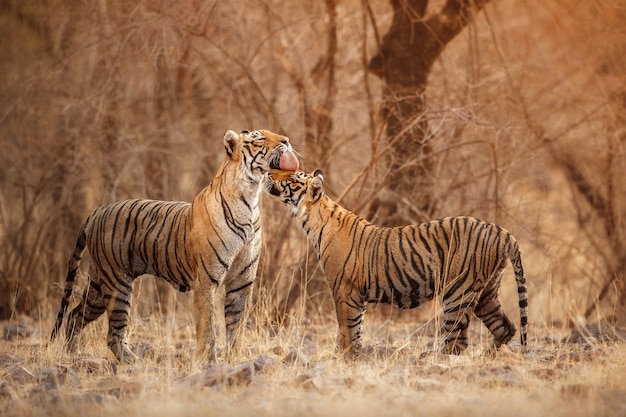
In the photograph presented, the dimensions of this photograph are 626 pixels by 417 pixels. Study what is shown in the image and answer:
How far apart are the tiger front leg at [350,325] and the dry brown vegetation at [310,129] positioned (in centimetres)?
110

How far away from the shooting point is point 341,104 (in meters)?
11.1

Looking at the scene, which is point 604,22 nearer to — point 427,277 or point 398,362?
point 427,277

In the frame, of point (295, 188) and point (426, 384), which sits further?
point (295, 188)

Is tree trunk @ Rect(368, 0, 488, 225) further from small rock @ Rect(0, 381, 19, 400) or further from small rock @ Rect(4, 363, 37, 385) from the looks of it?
small rock @ Rect(0, 381, 19, 400)

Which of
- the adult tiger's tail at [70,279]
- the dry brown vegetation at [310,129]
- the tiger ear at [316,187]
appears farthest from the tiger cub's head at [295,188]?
the adult tiger's tail at [70,279]

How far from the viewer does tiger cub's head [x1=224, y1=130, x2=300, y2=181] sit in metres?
6.81

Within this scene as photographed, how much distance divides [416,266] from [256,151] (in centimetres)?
148

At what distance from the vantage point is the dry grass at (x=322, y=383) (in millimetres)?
5016

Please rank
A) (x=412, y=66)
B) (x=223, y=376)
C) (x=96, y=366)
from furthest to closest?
(x=412, y=66) → (x=96, y=366) → (x=223, y=376)

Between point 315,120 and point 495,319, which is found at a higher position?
point 315,120

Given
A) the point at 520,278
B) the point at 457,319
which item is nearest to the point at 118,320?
the point at 457,319

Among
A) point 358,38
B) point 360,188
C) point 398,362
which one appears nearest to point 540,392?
point 398,362

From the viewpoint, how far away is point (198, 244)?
6.79 m

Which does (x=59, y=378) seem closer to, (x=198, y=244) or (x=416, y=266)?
(x=198, y=244)
